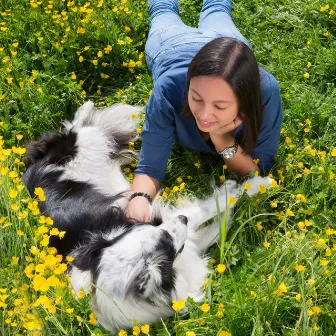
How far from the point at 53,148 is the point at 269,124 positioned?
56.0 inches

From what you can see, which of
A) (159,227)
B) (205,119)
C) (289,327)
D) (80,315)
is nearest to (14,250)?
(80,315)

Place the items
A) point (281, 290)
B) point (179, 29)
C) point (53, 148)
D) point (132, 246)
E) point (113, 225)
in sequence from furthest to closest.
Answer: point (179, 29), point (53, 148), point (113, 225), point (132, 246), point (281, 290)

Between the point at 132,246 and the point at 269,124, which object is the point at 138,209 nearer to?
the point at 132,246

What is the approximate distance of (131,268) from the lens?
7.72 feet

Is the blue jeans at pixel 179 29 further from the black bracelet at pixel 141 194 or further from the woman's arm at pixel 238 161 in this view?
the black bracelet at pixel 141 194

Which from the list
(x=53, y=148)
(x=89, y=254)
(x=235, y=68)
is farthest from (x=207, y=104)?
(x=53, y=148)

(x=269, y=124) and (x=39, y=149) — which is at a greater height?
(x=269, y=124)

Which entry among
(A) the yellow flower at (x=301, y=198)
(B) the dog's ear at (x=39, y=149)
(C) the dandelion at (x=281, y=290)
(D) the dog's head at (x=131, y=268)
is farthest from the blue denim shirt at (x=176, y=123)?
(C) the dandelion at (x=281, y=290)

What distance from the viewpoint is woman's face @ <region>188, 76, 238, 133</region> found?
8.13ft

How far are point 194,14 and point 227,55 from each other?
6.82 ft

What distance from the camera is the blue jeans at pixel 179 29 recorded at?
3.41 meters

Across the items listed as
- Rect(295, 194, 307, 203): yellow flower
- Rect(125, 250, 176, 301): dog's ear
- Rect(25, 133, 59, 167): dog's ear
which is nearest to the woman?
Rect(295, 194, 307, 203): yellow flower

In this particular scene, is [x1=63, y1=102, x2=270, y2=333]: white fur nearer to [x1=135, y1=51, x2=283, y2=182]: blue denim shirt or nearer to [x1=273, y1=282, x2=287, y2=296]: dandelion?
[x1=135, y1=51, x2=283, y2=182]: blue denim shirt

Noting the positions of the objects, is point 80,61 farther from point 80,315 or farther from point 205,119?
point 80,315
